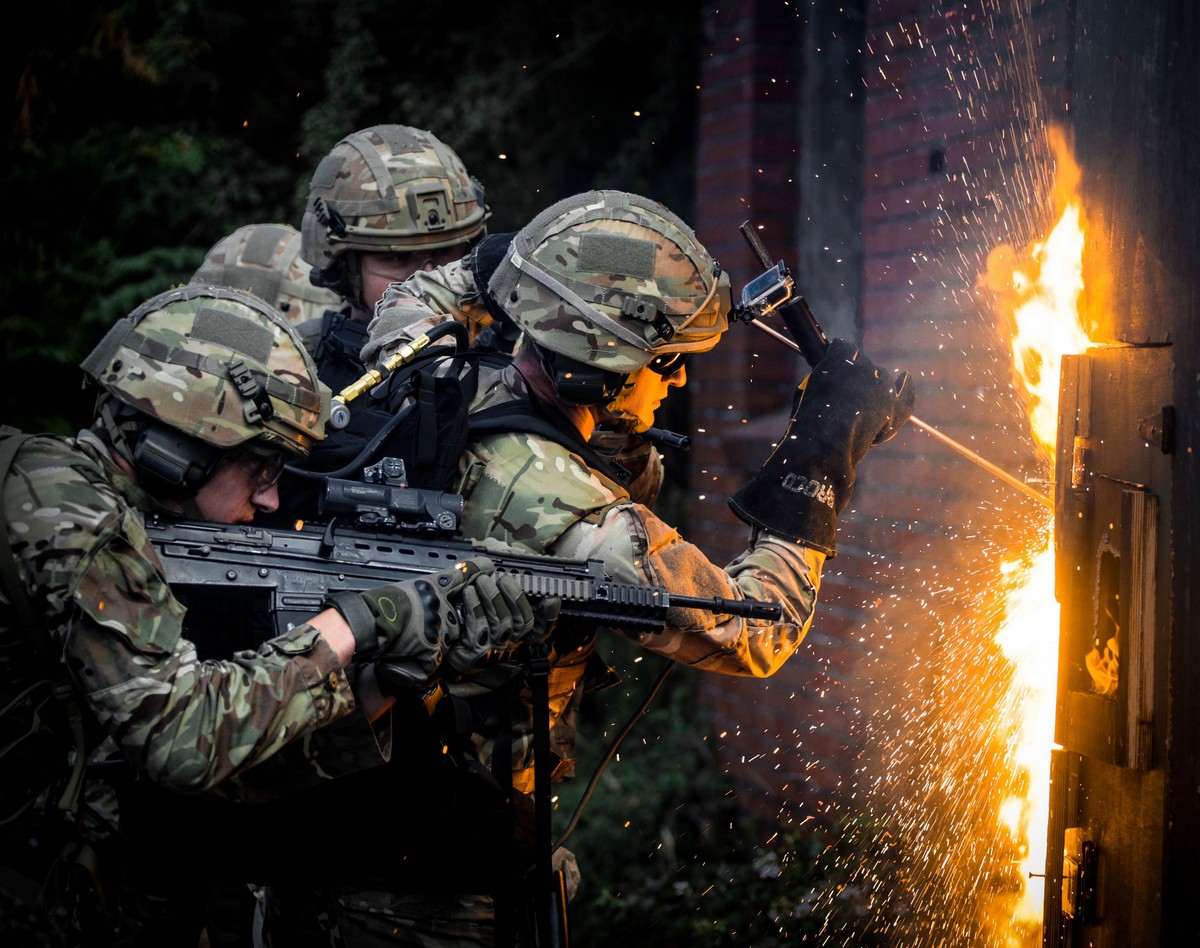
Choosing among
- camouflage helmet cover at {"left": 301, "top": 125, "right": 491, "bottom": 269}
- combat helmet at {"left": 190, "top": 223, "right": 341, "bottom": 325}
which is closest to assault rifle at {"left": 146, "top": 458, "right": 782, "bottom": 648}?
camouflage helmet cover at {"left": 301, "top": 125, "right": 491, "bottom": 269}

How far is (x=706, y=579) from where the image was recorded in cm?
251

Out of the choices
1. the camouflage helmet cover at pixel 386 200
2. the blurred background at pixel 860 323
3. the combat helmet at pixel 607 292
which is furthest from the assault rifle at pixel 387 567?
the camouflage helmet cover at pixel 386 200

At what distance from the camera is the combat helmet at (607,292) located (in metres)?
2.56

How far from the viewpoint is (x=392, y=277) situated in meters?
4.17

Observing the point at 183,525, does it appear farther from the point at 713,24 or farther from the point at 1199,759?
the point at 713,24

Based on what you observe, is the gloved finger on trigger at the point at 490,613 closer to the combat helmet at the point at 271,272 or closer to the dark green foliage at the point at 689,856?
the dark green foliage at the point at 689,856

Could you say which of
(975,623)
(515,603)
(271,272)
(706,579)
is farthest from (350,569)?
(271,272)

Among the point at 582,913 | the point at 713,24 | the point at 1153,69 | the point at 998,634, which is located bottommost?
the point at 582,913

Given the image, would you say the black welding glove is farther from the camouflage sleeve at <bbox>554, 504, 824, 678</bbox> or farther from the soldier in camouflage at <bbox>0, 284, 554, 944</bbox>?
the soldier in camouflage at <bbox>0, 284, 554, 944</bbox>

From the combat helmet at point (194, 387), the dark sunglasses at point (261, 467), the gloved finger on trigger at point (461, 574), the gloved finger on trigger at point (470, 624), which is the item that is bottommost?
the gloved finger on trigger at point (470, 624)

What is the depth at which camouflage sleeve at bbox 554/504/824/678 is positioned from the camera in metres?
2.44

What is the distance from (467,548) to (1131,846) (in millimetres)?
1372

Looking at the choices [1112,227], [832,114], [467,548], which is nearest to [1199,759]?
[1112,227]

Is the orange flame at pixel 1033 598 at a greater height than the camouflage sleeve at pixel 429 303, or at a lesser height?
lesser
